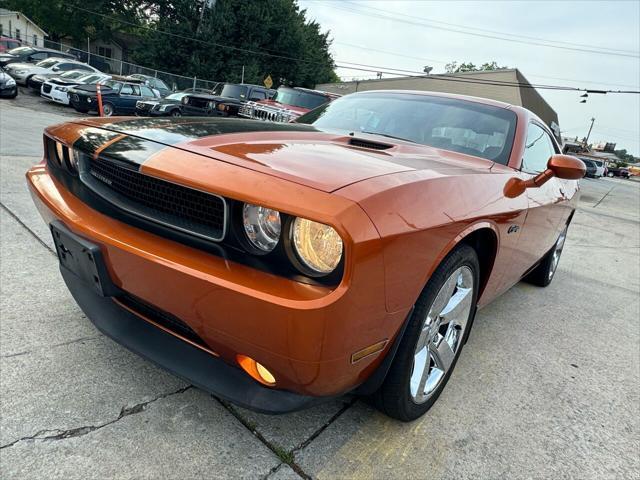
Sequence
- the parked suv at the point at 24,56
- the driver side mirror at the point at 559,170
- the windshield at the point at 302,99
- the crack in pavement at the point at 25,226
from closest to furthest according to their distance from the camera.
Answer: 1. the driver side mirror at the point at 559,170
2. the crack in pavement at the point at 25,226
3. the windshield at the point at 302,99
4. the parked suv at the point at 24,56

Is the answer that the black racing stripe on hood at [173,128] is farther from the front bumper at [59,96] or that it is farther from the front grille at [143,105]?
the front bumper at [59,96]

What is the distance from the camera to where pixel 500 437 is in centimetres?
190

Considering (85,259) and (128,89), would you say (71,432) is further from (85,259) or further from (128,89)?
Result: (128,89)

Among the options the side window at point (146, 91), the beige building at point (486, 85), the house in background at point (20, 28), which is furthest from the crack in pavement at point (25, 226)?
the house in background at point (20, 28)

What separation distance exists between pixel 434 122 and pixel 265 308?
6.30 feet

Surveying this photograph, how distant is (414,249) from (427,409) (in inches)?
36.6

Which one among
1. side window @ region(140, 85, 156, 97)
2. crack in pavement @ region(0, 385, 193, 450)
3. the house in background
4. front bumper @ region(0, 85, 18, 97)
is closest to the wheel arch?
crack in pavement @ region(0, 385, 193, 450)

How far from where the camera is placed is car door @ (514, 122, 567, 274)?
2.53 meters

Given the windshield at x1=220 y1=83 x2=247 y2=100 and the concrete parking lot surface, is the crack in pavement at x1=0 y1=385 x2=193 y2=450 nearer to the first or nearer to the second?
the concrete parking lot surface

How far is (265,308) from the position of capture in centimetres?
122

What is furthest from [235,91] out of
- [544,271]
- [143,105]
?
[544,271]

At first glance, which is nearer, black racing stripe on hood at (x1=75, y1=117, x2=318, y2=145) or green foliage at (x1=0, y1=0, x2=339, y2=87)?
black racing stripe on hood at (x1=75, y1=117, x2=318, y2=145)

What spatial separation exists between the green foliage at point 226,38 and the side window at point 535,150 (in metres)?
32.8

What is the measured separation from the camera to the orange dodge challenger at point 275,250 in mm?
1241
